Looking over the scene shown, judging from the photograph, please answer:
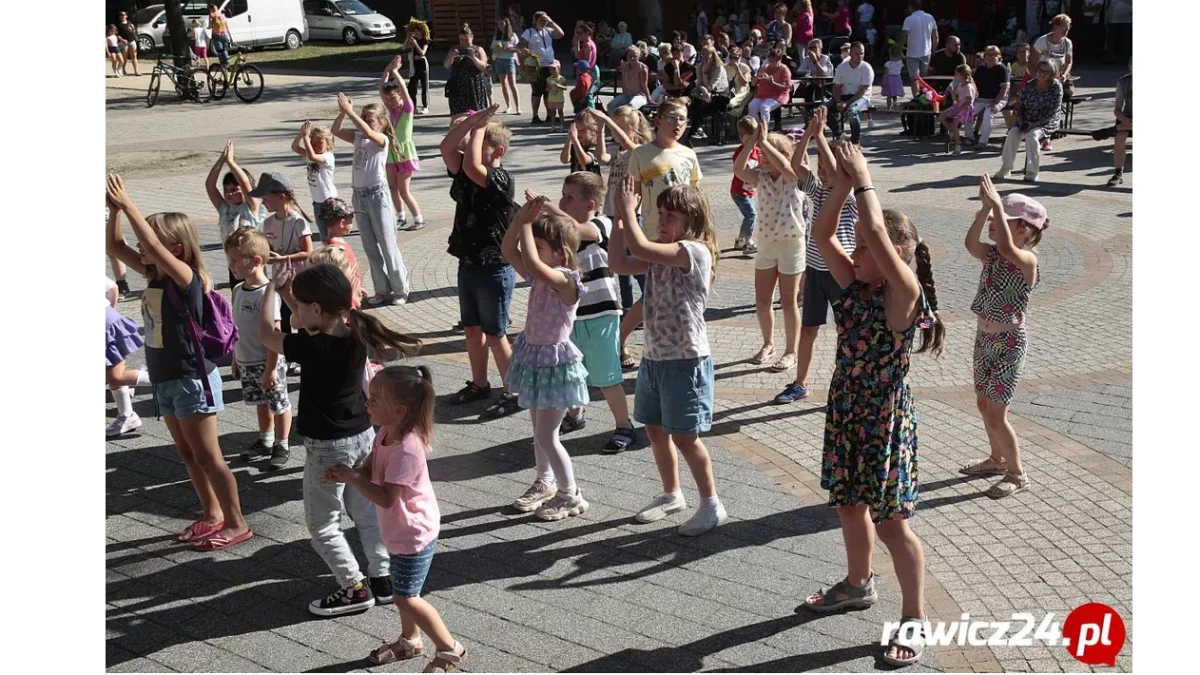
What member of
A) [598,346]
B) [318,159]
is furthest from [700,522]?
[318,159]

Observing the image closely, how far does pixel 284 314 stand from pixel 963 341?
16.5 ft

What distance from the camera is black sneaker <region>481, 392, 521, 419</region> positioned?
7707 millimetres

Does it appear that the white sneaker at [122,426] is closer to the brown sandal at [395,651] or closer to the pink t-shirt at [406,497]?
the brown sandal at [395,651]

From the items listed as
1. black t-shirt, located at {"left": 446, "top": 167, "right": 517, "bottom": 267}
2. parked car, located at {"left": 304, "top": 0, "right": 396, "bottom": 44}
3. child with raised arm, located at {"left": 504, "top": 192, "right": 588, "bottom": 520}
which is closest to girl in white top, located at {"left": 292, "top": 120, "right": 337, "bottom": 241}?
black t-shirt, located at {"left": 446, "top": 167, "right": 517, "bottom": 267}

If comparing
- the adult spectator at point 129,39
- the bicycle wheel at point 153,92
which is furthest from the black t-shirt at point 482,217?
the adult spectator at point 129,39

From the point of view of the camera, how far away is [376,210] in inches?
393

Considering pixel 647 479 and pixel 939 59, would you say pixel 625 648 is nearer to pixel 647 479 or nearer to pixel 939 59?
pixel 647 479

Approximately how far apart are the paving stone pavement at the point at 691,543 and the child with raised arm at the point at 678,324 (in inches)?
22.4

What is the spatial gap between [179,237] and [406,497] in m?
2.08

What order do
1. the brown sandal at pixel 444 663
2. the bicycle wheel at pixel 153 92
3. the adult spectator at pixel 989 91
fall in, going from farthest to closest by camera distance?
the bicycle wheel at pixel 153 92 < the adult spectator at pixel 989 91 < the brown sandal at pixel 444 663

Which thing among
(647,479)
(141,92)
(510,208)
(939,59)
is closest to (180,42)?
(141,92)

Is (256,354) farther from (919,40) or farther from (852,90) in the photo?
(919,40)

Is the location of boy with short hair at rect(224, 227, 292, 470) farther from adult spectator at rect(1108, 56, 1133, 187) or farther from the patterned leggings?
adult spectator at rect(1108, 56, 1133, 187)

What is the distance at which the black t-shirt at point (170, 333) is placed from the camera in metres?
5.70
